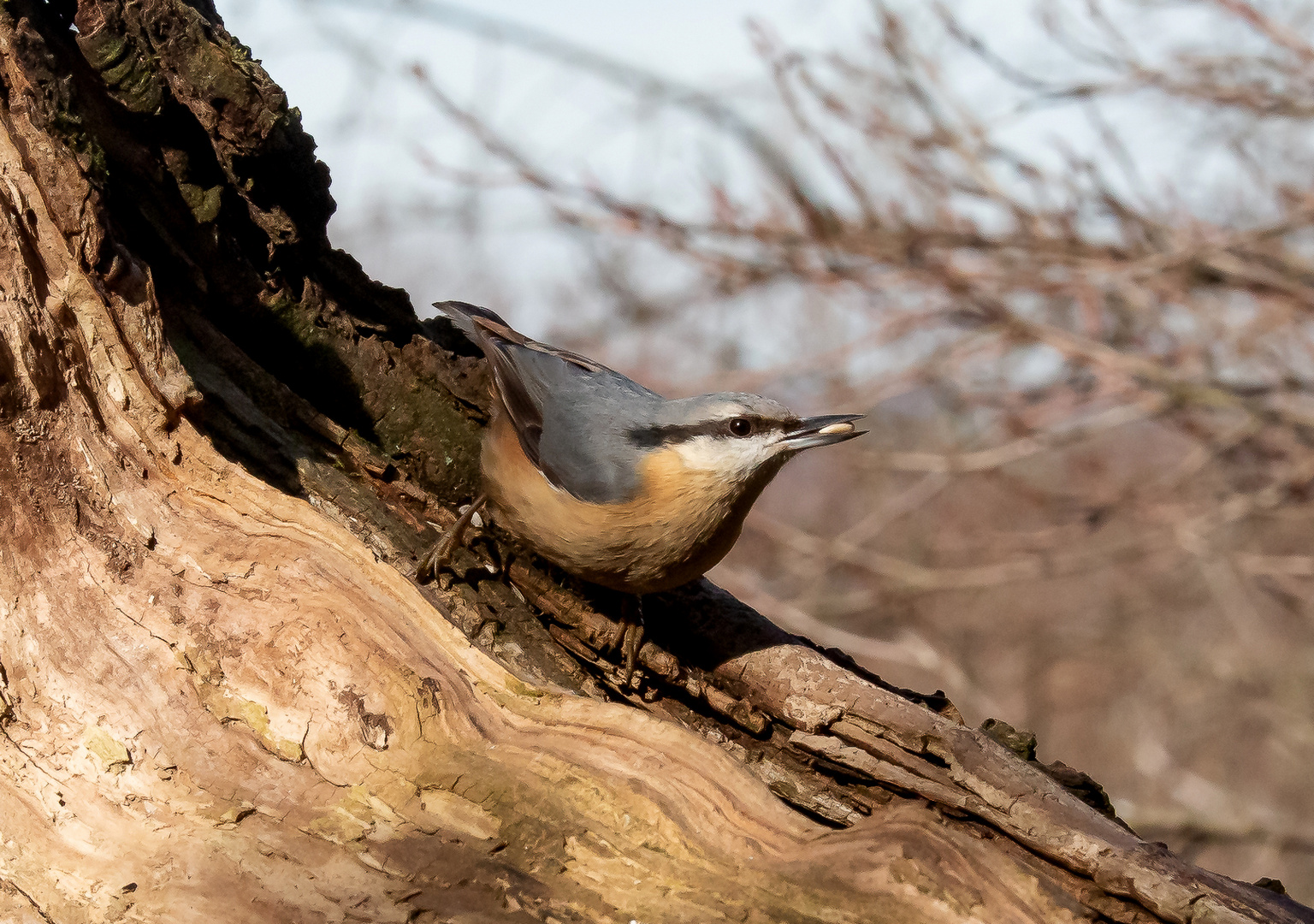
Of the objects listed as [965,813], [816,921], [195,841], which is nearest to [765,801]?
[816,921]

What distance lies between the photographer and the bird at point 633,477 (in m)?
2.71

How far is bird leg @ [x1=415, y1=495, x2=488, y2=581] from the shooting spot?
2.43 metres

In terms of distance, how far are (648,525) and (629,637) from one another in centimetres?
29

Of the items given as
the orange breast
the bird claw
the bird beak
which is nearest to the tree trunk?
the bird claw

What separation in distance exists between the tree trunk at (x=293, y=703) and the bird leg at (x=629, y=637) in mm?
43

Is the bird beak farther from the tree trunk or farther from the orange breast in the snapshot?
the tree trunk

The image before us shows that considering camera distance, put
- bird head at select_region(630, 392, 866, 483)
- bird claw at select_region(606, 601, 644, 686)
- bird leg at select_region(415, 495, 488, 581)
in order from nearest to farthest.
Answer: bird leg at select_region(415, 495, 488, 581) → bird claw at select_region(606, 601, 644, 686) → bird head at select_region(630, 392, 866, 483)

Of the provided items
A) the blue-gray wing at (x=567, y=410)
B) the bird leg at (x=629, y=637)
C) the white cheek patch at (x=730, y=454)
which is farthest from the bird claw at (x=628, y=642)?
the white cheek patch at (x=730, y=454)

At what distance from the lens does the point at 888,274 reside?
418cm

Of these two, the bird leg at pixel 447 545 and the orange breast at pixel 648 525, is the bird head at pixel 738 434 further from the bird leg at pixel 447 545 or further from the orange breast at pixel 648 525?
→ the bird leg at pixel 447 545

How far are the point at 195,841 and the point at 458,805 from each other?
0.47 metres

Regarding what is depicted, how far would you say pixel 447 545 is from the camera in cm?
265

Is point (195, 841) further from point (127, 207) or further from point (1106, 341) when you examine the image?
point (1106, 341)

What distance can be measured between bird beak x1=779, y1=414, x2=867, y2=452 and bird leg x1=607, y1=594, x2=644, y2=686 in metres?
0.59
